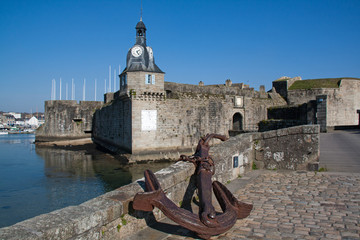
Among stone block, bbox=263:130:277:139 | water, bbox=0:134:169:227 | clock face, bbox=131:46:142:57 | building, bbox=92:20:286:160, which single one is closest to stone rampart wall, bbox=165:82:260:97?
building, bbox=92:20:286:160

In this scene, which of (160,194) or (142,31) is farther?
(142,31)

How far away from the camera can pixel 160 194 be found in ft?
9.00

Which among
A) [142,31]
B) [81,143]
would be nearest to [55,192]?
[142,31]

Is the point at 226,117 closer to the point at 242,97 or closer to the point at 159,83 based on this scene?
the point at 242,97

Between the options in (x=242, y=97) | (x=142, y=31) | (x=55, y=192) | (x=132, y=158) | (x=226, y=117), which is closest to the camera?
(x=55, y=192)

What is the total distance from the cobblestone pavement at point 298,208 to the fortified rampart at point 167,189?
37 centimetres

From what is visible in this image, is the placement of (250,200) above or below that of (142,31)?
below

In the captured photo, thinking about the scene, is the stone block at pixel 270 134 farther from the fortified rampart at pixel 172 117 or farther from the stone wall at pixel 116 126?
the stone wall at pixel 116 126

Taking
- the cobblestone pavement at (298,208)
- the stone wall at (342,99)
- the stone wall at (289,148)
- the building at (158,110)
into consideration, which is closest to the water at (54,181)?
the building at (158,110)

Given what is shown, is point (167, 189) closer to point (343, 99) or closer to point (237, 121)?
point (237, 121)

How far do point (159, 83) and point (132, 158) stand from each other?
5.46 metres

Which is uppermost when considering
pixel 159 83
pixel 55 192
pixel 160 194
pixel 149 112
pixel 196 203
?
pixel 159 83

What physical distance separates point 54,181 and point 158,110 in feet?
27.7

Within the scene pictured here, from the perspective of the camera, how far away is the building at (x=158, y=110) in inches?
792
